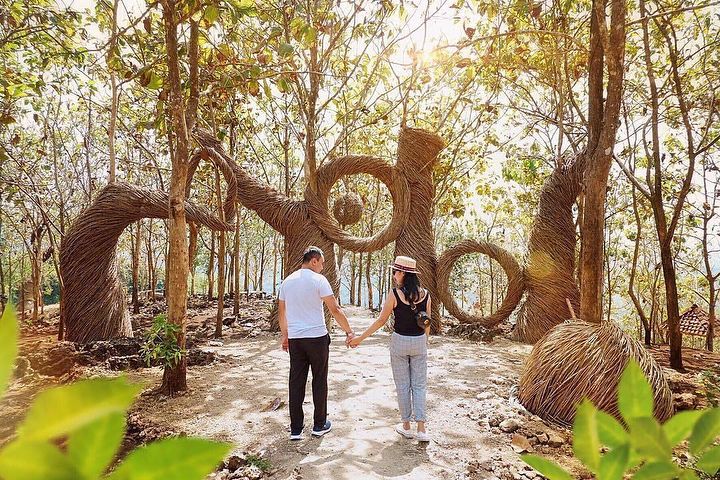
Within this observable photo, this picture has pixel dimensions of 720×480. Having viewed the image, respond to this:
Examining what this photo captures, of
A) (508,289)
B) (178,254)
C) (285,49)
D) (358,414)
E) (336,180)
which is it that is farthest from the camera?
(508,289)

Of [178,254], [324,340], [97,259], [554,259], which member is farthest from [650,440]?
[554,259]

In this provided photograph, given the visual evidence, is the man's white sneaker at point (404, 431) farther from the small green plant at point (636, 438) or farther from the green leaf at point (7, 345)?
the green leaf at point (7, 345)

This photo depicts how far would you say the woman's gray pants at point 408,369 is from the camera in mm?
4219

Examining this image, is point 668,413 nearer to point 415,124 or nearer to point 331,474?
point 331,474

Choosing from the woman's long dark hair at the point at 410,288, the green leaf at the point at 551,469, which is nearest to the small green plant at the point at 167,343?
the woman's long dark hair at the point at 410,288

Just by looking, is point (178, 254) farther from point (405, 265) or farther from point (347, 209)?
point (347, 209)

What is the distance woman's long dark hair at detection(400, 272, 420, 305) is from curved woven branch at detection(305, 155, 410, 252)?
4.41 meters

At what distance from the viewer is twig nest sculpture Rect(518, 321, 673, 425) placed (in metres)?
4.19

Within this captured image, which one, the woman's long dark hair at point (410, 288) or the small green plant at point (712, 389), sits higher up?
A: the woman's long dark hair at point (410, 288)

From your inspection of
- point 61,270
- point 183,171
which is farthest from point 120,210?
point 183,171

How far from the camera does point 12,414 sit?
14.3ft

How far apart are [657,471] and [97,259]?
343 inches

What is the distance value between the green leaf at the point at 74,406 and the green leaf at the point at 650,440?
31 cm

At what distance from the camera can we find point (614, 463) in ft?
1.02
